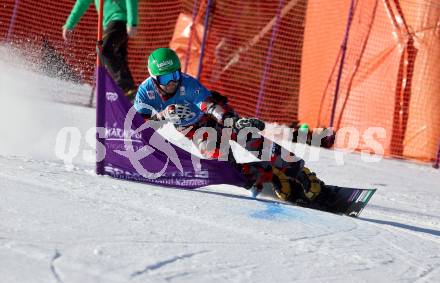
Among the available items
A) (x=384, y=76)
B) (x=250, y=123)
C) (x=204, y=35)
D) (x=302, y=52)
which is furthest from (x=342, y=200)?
(x=302, y=52)

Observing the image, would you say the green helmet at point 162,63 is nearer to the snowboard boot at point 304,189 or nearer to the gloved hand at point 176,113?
the gloved hand at point 176,113

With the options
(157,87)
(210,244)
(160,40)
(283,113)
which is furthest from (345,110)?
(210,244)

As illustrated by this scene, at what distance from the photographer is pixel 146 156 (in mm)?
6113

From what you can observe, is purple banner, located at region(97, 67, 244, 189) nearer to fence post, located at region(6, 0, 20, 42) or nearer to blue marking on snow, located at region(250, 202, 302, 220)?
blue marking on snow, located at region(250, 202, 302, 220)

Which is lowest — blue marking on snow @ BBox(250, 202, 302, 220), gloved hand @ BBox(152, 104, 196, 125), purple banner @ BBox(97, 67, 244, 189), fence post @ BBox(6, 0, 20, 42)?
blue marking on snow @ BBox(250, 202, 302, 220)

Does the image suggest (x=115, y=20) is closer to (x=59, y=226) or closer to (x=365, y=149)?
(x=365, y=149)

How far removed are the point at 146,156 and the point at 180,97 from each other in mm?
686

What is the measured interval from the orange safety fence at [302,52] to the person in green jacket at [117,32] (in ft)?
0.96

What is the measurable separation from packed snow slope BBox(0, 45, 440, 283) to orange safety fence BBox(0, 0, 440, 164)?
143 inches

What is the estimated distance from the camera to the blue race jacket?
638 cm

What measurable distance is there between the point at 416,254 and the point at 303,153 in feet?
16.8

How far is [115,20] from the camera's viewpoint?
30.9 feet

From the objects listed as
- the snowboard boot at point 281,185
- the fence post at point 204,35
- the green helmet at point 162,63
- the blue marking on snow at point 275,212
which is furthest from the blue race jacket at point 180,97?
the fence post at point 204,35

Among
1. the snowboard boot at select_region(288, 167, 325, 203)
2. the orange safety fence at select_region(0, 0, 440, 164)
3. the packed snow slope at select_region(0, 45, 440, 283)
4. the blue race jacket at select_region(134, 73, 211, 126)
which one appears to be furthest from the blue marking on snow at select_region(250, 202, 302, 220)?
the orange safety fence at select_region(0, 0, 440, 164)
